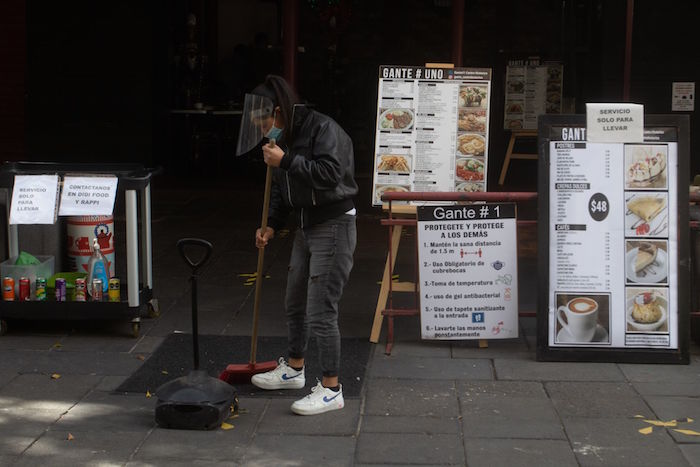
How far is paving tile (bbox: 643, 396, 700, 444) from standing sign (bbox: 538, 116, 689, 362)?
2.13 feet

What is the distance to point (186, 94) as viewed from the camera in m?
14.7

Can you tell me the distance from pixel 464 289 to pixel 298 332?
132cm

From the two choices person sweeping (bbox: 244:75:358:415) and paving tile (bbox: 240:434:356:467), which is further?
person sweeping (bbox: 244:75:358:415)

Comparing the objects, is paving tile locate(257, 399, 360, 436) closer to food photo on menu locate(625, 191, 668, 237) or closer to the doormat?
the doormat

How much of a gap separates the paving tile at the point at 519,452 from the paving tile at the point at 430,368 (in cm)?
107

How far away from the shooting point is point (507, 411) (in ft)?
18.8

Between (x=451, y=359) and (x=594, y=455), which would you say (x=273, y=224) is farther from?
(x=594, y=455)

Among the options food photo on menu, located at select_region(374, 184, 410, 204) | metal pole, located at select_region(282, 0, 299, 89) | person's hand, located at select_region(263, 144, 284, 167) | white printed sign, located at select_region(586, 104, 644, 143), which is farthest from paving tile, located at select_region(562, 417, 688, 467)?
metal pole, located at select_region(282, 0, 299, 89)

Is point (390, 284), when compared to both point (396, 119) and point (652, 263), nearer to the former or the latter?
point (396, 119)

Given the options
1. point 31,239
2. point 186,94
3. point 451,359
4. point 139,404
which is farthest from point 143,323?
point 186,94

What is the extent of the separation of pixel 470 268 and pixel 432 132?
3.20 ft

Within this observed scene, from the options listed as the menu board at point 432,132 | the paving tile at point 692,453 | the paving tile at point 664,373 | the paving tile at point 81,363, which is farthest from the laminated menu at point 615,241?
the paving tile at point 81,363

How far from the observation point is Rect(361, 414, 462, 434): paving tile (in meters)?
5.43

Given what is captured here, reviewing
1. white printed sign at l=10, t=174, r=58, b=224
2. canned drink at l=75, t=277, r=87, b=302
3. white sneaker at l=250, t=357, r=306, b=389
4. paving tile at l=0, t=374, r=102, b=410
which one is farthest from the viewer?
canned drink at l=75, t=277, r=87, b=302
